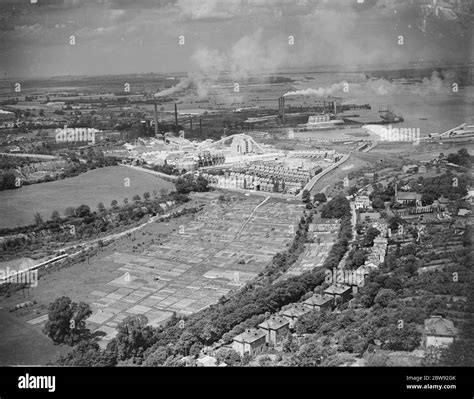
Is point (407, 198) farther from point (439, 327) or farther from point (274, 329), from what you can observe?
point (274, 329)

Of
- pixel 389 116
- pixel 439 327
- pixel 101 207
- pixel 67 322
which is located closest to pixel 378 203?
pixel 389 116

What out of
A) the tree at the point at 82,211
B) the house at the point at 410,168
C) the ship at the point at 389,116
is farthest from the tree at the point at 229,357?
the ship at the point at 389,116

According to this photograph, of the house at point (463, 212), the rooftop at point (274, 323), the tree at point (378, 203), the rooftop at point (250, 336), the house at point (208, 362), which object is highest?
the tree at point (378, 203)

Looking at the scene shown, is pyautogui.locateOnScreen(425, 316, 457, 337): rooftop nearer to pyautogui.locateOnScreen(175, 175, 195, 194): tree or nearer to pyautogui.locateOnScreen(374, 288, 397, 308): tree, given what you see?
pyautogui.locateOnScreen(374, 288, 397, 308): tree

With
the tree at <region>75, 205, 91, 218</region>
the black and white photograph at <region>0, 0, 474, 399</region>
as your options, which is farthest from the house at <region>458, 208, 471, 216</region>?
the tree at <region>75, 205, 91, 218</region>

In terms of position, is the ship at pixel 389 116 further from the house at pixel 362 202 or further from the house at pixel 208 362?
the house at pixel 208 362

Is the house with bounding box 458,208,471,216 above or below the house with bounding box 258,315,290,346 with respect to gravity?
above
